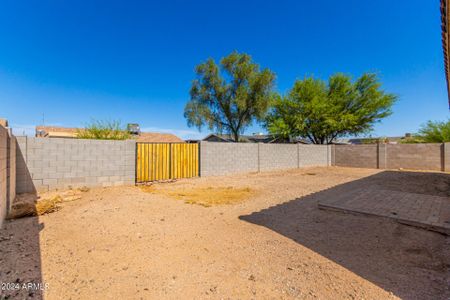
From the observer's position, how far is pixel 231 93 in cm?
1662

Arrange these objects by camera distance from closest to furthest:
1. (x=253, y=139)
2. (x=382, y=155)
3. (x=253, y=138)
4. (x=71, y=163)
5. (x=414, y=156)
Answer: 1. (x=71, y=163)
2. (x=414, y=156)
3. (x=382, y=155)
4. (x=253, y=139)
5. (x=253, y=138)

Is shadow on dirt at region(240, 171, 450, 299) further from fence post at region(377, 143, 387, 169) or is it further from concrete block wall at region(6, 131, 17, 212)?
→ fence post at region(377, 143, 387, 169)

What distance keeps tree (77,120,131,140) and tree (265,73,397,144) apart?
42.0 feet

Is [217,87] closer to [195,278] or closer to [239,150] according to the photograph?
[239,150]

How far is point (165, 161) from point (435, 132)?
20.4 metres

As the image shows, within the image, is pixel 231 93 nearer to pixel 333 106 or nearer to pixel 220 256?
pixel 333 106

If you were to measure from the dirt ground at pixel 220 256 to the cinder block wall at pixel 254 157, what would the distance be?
18.8ft

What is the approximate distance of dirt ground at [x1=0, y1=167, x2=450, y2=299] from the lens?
→ 190 cm

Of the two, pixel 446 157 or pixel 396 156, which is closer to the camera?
pixel 446 157

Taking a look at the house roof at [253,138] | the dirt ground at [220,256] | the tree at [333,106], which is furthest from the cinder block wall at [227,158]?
the house roof at [253,138]

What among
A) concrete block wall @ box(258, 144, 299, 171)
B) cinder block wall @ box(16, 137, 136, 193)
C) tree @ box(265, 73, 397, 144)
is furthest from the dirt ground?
tree @ box(265, 73, 397, 144)

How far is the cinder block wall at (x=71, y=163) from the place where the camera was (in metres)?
5.50

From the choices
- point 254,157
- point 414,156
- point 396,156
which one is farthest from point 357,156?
point 254,157

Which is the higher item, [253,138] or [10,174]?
[253,138]
